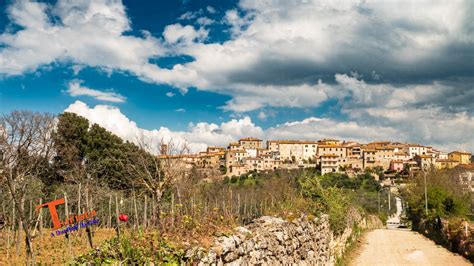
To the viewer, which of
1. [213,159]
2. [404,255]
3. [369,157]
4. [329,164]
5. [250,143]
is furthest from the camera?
[250,143]

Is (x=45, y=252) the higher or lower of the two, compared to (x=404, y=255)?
higher

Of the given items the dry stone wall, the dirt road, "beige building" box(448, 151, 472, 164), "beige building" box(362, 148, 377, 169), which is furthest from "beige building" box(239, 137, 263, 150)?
the dry stone wall

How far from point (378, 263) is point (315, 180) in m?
4.32

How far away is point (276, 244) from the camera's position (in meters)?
7.98

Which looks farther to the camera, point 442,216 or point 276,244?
point 442,216

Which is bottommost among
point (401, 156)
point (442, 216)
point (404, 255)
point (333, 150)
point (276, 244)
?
point (404, 255)

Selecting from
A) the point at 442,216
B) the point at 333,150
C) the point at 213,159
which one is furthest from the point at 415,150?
the point at 442,216

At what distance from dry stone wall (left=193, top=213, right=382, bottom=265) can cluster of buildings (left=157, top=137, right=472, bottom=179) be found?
99.7 meters

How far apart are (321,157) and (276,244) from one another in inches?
4376

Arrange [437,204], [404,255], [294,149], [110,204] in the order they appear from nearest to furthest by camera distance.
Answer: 1. [404,255]
2. [110,204]
3. [437,204]
4. [294,149]

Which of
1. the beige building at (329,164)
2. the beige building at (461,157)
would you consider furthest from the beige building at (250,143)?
the beige building at (461,157)

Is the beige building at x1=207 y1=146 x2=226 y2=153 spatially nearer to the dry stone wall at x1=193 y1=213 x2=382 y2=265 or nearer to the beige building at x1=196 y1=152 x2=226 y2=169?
the beige building at x1=196 y1=152 x2=226 y2=169

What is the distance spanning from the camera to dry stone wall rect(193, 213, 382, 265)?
569 centimetres

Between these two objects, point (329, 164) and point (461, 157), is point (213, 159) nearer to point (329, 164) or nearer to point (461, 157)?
point (329, 164)
